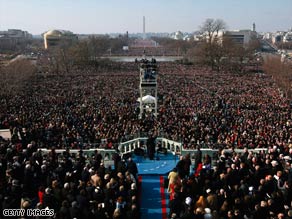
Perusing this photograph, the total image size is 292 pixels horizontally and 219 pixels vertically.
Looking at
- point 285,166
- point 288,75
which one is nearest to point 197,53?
point 288,75

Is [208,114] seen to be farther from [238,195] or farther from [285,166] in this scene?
[238,195]

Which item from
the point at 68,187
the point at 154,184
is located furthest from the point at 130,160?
the point at 68,187

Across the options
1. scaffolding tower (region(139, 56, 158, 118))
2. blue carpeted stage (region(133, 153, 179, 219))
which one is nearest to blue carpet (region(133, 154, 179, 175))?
blue carpeted stage (region(133, 153, 179, 219))

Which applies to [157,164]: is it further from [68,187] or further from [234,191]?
[68,187]

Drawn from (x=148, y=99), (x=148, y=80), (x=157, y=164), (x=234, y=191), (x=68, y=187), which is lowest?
(x=157, y=164)

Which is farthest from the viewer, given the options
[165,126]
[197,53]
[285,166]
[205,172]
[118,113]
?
[197,53]

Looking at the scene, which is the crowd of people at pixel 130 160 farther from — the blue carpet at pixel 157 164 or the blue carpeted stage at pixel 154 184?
the blue carpet at pixel 157 164

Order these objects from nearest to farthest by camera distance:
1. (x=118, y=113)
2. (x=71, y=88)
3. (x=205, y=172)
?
(x=205, y=172) → (x=118, y=113) → (x=71, y=88)
